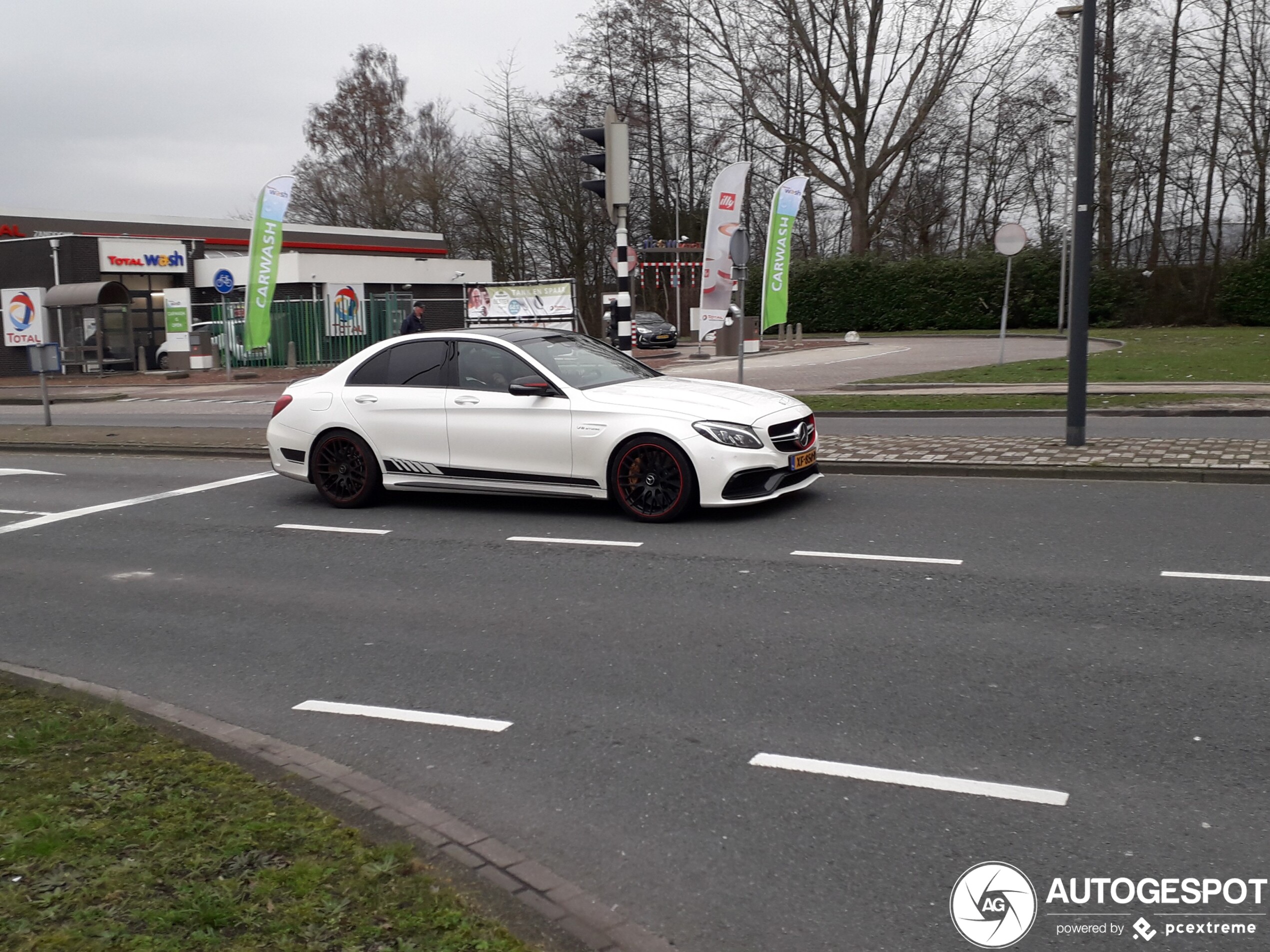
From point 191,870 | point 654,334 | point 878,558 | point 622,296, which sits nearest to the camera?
point 191,870

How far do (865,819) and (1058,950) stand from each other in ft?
3.01

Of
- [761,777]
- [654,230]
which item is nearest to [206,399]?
[761,777]

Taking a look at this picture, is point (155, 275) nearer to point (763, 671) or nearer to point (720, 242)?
point (720, 242)

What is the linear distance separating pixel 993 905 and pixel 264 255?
105 feet

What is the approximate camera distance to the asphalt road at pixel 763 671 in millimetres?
3881

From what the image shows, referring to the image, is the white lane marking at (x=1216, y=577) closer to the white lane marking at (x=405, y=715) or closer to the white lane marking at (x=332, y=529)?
the white lane marking at (x=405, y=715)

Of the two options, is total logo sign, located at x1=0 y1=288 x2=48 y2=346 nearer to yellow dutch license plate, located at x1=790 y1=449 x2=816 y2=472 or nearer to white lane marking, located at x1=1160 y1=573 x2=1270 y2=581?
yellow dutch license plate, located at x1=790 y1=449 x2=816 y2=472

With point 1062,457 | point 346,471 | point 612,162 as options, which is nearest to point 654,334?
point 612,162

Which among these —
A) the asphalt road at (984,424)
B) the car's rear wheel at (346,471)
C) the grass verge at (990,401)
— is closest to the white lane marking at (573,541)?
the car's rear wheel at (346,471)

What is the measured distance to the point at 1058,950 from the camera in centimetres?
334

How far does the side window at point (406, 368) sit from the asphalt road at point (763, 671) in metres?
1.19

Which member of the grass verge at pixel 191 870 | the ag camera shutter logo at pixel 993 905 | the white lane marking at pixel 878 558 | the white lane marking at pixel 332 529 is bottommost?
the ag camera shutter logo at pixel 993 905

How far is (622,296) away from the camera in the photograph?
15820mm

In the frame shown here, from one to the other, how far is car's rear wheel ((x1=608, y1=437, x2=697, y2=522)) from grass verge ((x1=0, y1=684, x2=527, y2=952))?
200 inches
